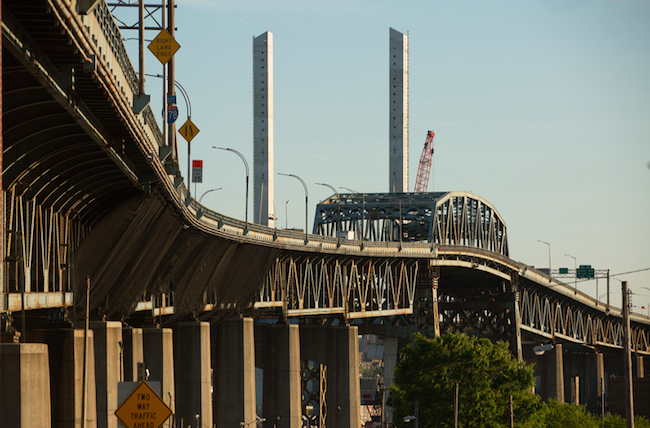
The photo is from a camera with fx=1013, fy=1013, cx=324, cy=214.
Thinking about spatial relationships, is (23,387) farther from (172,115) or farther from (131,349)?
(131,349)

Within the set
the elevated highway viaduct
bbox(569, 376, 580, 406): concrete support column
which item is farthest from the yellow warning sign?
bbox(569, 376, 580, 406): concrete support column

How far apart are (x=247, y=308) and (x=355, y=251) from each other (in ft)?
50.4

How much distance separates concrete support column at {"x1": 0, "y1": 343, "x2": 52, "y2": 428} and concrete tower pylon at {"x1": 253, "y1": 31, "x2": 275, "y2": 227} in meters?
79.2

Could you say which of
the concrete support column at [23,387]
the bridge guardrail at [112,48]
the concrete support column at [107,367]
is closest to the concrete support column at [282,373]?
the concrete support column at [107,367]

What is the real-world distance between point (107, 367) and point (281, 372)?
3392cm

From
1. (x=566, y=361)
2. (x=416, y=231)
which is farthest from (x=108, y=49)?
(x=566, y=361)

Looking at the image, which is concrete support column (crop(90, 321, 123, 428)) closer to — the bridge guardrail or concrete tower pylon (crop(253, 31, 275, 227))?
the bridge guardrail

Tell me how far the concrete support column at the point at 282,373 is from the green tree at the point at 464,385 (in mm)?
14988

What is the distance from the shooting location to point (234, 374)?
72.1 m

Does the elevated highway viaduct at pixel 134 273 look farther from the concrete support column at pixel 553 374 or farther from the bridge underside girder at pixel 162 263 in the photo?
the concrete support column at pixel 553 374

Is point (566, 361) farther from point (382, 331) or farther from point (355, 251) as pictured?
point (355, 251)

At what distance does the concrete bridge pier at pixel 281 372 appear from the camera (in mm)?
78812

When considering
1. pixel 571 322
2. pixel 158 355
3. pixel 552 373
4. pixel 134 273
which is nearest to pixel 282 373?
pixel 158 355

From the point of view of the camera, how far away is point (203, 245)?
6025cm
